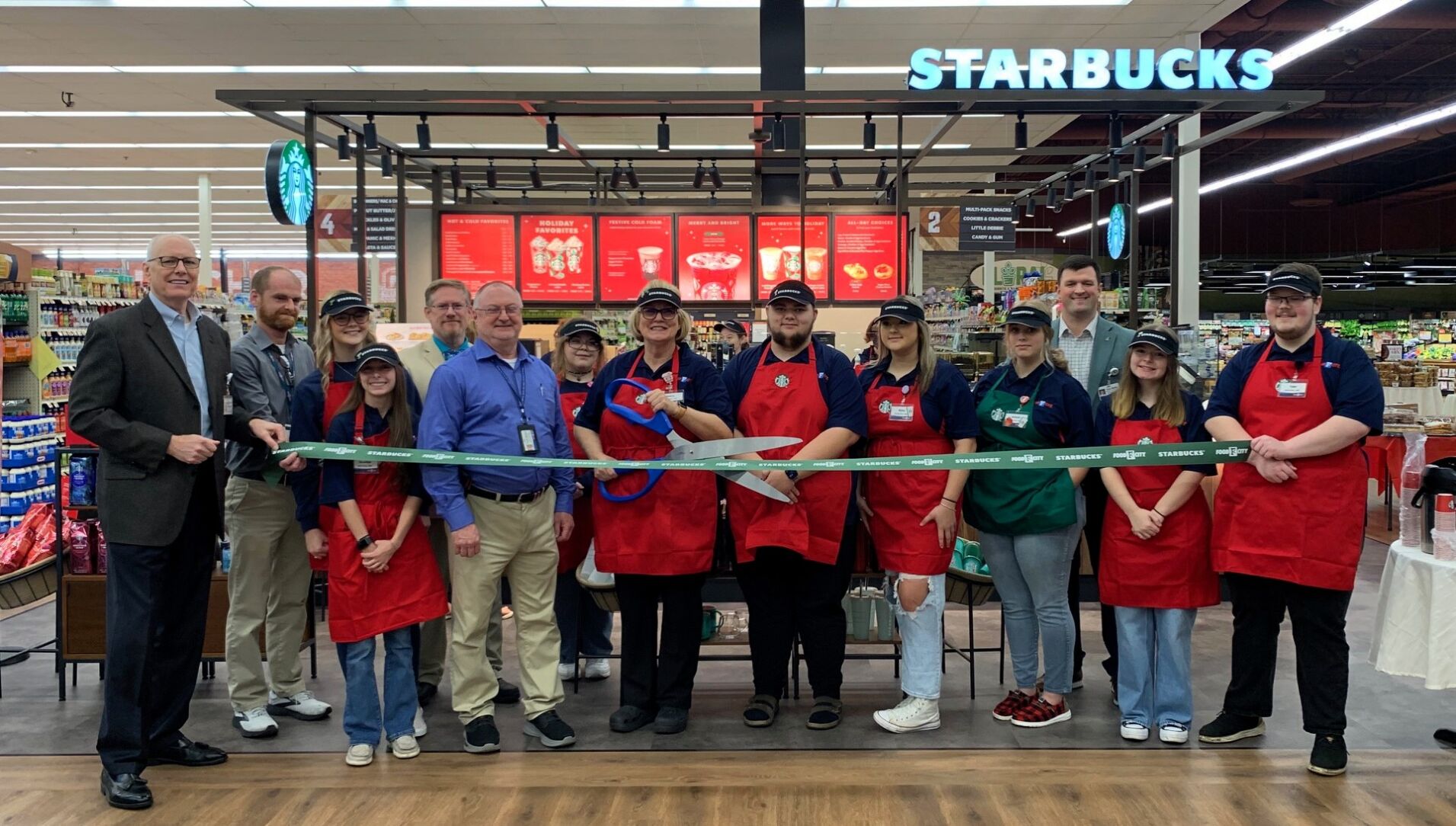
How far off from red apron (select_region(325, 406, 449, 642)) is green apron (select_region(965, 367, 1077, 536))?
6.65 feet

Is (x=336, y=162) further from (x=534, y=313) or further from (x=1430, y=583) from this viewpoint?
(x=1430, y=583)

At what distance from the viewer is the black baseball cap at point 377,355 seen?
11.4 ft

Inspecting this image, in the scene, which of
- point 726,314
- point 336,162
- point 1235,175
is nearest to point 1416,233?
point 1235,175

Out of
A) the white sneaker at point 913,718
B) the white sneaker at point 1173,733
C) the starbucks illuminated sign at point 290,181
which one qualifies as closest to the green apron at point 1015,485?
the white sneaker at point 913,718

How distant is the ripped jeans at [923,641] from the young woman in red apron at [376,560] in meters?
1.70

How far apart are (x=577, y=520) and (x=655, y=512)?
0.71 m

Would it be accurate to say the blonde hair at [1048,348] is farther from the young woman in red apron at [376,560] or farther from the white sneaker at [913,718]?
the young woman in red apron at [376,560]

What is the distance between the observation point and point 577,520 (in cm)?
435

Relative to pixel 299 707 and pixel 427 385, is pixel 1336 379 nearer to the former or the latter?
pixel 427 385

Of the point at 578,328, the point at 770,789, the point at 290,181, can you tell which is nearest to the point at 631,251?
the point at 290,181

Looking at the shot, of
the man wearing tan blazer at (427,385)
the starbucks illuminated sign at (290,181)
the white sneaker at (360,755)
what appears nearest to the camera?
the white sneaker at (360,755)

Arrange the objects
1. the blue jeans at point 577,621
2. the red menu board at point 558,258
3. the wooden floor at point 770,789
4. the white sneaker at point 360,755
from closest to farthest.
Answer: the wooden floor at point 770,789 < the white sneaker at point 360,755 < the blue jeans at point 577,621 < the red menu board at point 558,258

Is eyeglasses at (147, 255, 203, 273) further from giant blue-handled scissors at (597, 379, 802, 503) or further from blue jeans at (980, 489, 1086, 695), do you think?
blue jeans at (980, 489, 1086, 695)

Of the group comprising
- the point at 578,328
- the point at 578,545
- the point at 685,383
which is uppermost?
the point at 578,328
